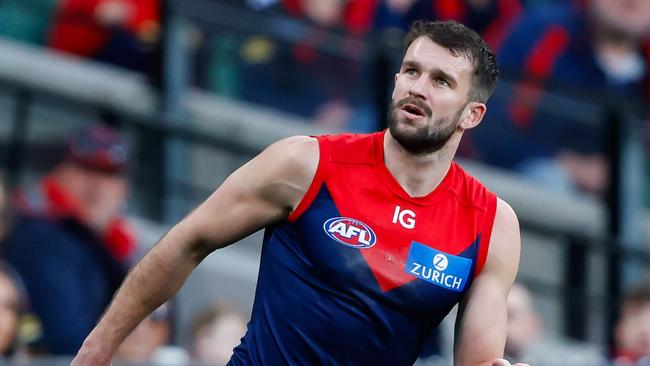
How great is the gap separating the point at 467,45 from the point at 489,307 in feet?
2.94

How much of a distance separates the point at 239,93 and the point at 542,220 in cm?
223

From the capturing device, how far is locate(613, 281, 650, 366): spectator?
895 centimetres

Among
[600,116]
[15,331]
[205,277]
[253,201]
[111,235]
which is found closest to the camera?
[253,201]

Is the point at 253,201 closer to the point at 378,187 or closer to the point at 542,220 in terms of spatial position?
the point at 378,187

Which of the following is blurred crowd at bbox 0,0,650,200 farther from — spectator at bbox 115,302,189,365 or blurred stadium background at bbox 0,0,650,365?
spectator at bbox 115,302,189,365

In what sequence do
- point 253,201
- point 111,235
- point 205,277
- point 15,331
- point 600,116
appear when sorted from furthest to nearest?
point 600,116 < point 205,277 < point 111,235 < point 15,331 < point 253,201

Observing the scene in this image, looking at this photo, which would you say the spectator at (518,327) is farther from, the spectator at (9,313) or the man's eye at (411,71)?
the man's eye at (411,71)

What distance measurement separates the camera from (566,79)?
1050 centimetres

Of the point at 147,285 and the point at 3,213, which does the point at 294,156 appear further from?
the point at 3,213

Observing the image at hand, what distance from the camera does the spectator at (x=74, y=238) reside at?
324 inches

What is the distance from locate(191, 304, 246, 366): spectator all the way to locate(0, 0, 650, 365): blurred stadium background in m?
0.85

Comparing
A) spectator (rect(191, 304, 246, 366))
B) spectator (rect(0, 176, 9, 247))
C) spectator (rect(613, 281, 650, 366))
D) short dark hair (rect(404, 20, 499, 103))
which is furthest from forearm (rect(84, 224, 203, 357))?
spectator (rect(613, 281, 650, 366))

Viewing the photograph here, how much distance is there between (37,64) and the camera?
378 inches

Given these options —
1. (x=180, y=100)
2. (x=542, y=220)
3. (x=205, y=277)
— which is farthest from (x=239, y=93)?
(x=542, y=220)
